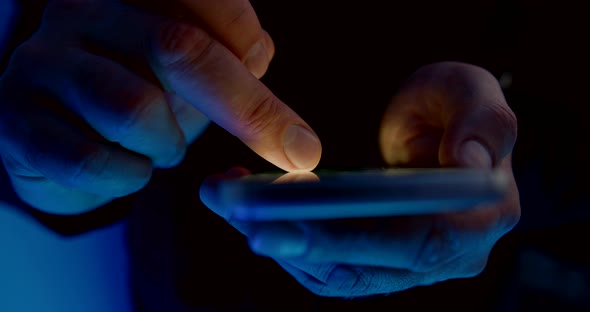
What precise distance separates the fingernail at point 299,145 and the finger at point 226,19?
20cm

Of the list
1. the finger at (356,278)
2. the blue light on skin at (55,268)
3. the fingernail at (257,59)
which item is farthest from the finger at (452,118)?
the blue light on skin at (55,268)

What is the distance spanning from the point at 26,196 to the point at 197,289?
519mm

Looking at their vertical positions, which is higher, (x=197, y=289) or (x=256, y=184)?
(x=256, y=184)

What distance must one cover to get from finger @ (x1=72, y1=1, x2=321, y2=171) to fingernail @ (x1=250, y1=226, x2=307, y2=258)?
8.3 inches

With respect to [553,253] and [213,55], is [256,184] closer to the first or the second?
[213,55]

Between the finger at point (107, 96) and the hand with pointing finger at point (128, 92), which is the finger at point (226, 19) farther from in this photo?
the finger at point (107, 96)

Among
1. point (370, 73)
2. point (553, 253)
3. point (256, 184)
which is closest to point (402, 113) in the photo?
point (370, 73)

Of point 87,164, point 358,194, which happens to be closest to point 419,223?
point 358,194

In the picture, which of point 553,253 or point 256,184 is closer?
point 256,184

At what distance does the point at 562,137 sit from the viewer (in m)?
1.15

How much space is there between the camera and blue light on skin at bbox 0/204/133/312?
94cm

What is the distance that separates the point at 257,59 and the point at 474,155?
1.44 feet

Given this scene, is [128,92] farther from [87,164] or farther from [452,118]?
[452,118]

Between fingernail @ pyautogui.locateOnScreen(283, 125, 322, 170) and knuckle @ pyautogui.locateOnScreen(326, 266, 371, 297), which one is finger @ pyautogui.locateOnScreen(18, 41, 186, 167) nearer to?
fingernail @ pyautogui.locateOnScreen(283, 125, 322, 170)
